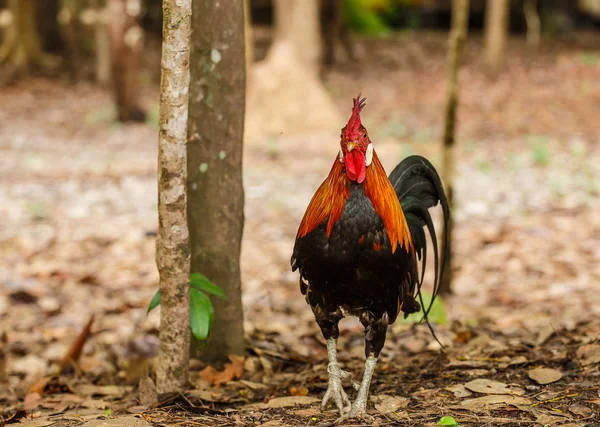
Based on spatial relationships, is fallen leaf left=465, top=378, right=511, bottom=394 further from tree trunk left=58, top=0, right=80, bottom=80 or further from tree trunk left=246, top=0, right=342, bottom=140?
tree trunk left=58, top=0, right=80, bottom=80

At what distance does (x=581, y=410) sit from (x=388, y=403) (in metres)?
0.84

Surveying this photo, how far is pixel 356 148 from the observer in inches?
116

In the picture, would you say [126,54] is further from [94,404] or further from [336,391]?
[336,391]

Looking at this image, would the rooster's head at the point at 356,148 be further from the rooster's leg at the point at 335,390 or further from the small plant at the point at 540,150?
the small plant at the point at 540,150

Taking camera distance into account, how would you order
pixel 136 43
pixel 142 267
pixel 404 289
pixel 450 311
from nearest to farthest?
1. pixel 404 289
2. pixel 450 311
3. pixel 142 267
4. pixel 136 43

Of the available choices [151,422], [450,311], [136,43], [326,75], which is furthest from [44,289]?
[326,75]

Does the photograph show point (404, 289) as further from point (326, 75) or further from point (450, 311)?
point (326, 75)

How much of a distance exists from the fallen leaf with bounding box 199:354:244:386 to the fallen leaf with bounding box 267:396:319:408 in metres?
0.45

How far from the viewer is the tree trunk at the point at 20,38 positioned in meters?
16.7

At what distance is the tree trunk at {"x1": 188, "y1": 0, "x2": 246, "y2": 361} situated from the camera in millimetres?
3609

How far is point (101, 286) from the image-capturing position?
18.0 feet

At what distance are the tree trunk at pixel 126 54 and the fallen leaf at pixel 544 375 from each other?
9217 mm

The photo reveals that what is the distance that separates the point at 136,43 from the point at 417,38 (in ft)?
45.1


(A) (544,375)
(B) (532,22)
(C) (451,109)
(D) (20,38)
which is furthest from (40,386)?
(B) (532,22)
